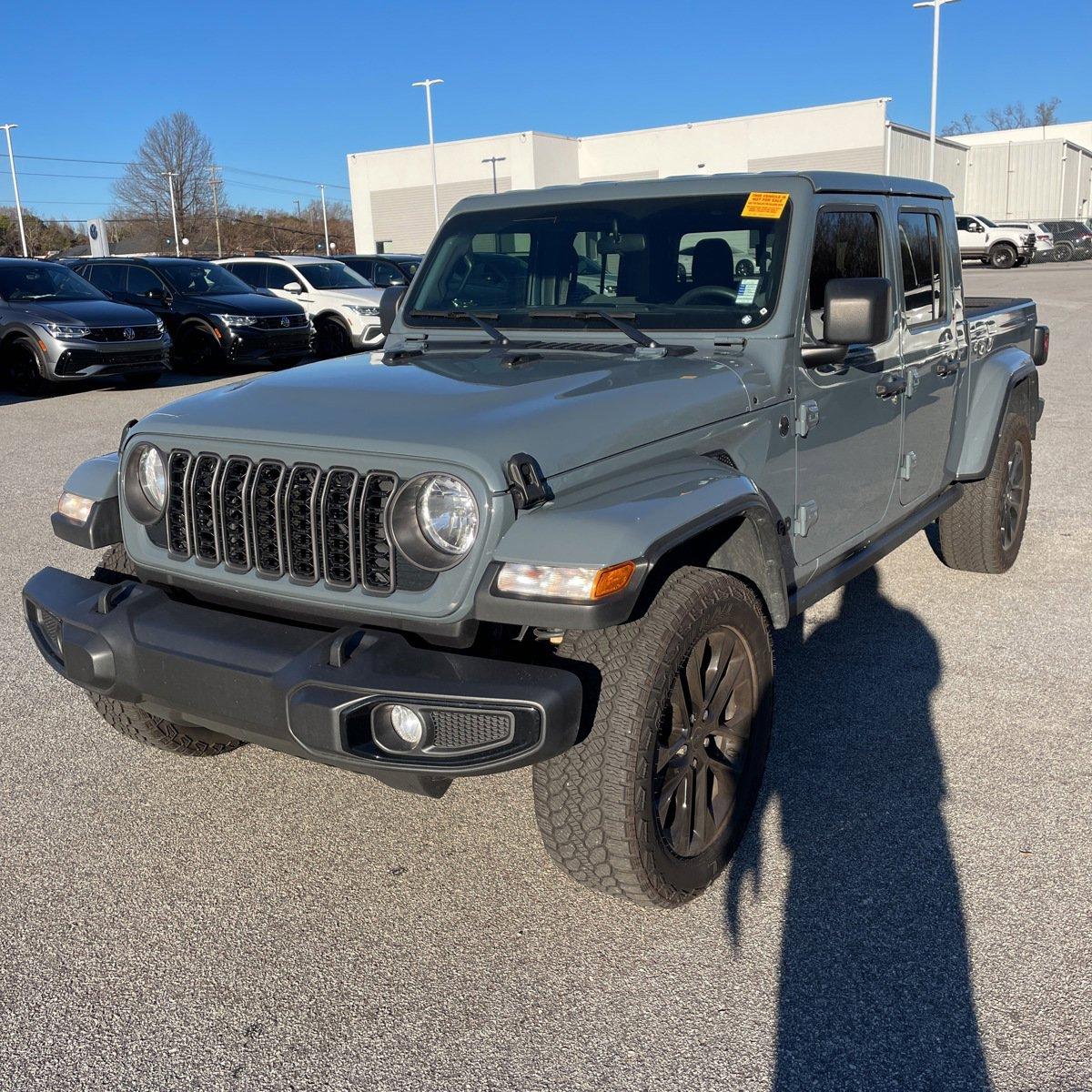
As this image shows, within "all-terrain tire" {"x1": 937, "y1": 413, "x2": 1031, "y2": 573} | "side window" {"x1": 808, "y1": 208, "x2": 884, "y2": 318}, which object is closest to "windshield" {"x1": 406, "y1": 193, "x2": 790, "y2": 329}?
"side window" {"x1": 808, "y1": 208, "x2": 884, "y2": 318}

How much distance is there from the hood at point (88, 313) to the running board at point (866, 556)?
11.1 metres

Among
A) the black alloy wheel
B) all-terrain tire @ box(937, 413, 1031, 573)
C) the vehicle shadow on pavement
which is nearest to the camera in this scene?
the vehicle shadow on pavement

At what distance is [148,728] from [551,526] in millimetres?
1809

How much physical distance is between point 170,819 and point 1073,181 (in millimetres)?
71761

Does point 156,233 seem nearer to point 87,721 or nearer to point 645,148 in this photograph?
point 645,148

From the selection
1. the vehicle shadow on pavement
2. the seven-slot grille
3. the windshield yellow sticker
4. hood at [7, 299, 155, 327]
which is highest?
the windshield yellow sticker

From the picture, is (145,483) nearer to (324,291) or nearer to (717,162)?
(324,291)

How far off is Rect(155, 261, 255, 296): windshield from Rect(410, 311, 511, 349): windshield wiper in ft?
40.3

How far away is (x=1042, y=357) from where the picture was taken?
6.39 meters

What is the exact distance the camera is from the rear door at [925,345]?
462cm

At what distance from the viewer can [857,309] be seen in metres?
3.55

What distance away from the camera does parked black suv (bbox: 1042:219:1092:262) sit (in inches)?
1764

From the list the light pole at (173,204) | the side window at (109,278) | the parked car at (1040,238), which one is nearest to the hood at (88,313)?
the side window at (109,278)

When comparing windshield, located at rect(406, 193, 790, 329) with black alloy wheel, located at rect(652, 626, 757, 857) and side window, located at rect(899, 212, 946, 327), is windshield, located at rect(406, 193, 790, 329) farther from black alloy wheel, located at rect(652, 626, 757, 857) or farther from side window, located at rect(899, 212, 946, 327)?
black alloy wheel, located at rect(652, 626, 757, 857)
